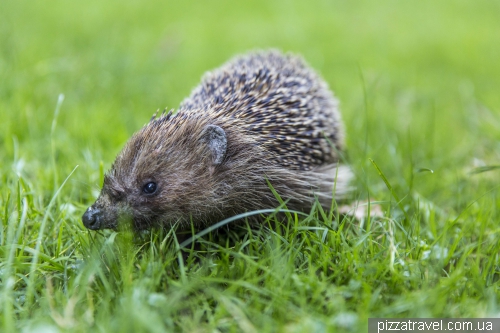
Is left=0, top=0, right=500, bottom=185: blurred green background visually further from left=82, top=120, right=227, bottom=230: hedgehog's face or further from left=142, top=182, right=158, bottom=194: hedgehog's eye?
left=142, top=182, right=158, bottom=194: hedgehog's eye

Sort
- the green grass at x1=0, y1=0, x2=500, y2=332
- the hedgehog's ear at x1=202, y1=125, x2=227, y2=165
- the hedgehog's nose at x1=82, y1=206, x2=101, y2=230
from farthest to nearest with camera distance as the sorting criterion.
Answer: the hedgehog's ear at x1=202, y1=125, x2=227, y2=165
the hedgehog's nose at x1=82, y1=206, x2=101, y2=230
the green grass at x1=0, y1=0, x2=500, y2=332

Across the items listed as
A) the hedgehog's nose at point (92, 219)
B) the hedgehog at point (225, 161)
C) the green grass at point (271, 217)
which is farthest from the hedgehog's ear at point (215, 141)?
the hedgehog's nose at point (92, 219)

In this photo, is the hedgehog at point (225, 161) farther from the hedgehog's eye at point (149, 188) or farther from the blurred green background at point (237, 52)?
the blurred green background at point (237, 52)

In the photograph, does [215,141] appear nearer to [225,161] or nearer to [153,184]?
[225,161]

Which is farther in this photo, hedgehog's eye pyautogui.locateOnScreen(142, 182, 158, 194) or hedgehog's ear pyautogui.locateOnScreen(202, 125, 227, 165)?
hedgehog's ear pyautogui.locateOnScreen(202, 125, 227, 165)

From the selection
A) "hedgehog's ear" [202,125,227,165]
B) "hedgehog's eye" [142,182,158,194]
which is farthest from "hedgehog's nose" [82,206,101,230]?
"hedgehog's ear" [202,125,227,165]

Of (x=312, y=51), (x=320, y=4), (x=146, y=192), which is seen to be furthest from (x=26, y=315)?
(x=320, y=4)

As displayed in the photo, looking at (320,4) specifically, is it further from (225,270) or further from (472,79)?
(225,270)
